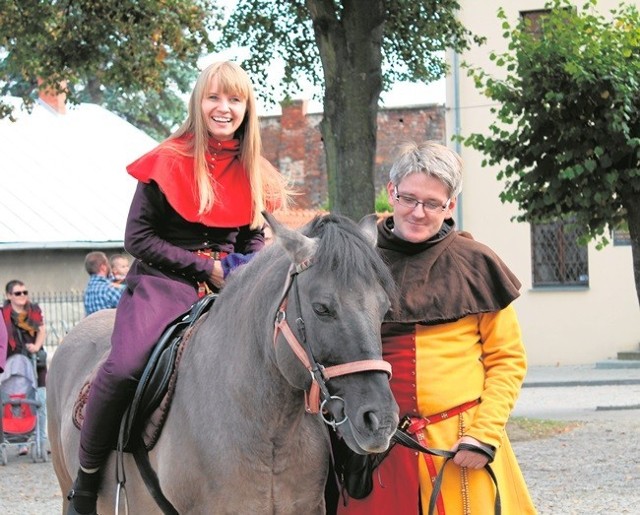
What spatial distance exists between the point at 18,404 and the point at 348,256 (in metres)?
9.59

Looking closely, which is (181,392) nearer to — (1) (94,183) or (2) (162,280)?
(2) (162,280)

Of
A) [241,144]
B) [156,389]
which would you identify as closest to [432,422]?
[156,389]

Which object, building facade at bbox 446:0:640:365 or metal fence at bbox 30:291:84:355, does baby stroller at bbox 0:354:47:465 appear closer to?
metal fence at bbox 30:291:84:355

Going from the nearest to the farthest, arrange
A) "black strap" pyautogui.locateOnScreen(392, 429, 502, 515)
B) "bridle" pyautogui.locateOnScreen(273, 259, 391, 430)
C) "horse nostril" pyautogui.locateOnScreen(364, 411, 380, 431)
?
"horse nostril" pyautogui.locateOnScreen(364, 411, 380, 431) → "bridle" pyautogui.locateOnScreen(273, 259, 391, 430) → "black strap" pyautogui.locateOnScreen(392, 429, 502, 515)

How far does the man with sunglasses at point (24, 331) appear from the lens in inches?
492

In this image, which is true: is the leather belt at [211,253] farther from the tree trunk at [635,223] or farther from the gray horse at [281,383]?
the tree trunk at [635,223]

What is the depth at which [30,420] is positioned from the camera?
12570 millimetres

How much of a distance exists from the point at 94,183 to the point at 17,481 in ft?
62.4

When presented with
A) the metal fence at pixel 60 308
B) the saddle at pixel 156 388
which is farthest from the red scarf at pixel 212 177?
the metal fence at pixel 60 308

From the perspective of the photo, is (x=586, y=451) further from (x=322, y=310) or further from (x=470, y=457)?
(x=322, y=310)

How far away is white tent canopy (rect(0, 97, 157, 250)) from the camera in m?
25.7

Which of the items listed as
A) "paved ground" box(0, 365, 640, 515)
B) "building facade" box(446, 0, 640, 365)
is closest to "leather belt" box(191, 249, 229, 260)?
"paved ground" box(0, 365, 640, 515)

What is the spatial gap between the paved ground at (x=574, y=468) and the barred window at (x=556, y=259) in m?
7.69

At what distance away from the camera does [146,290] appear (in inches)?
192
